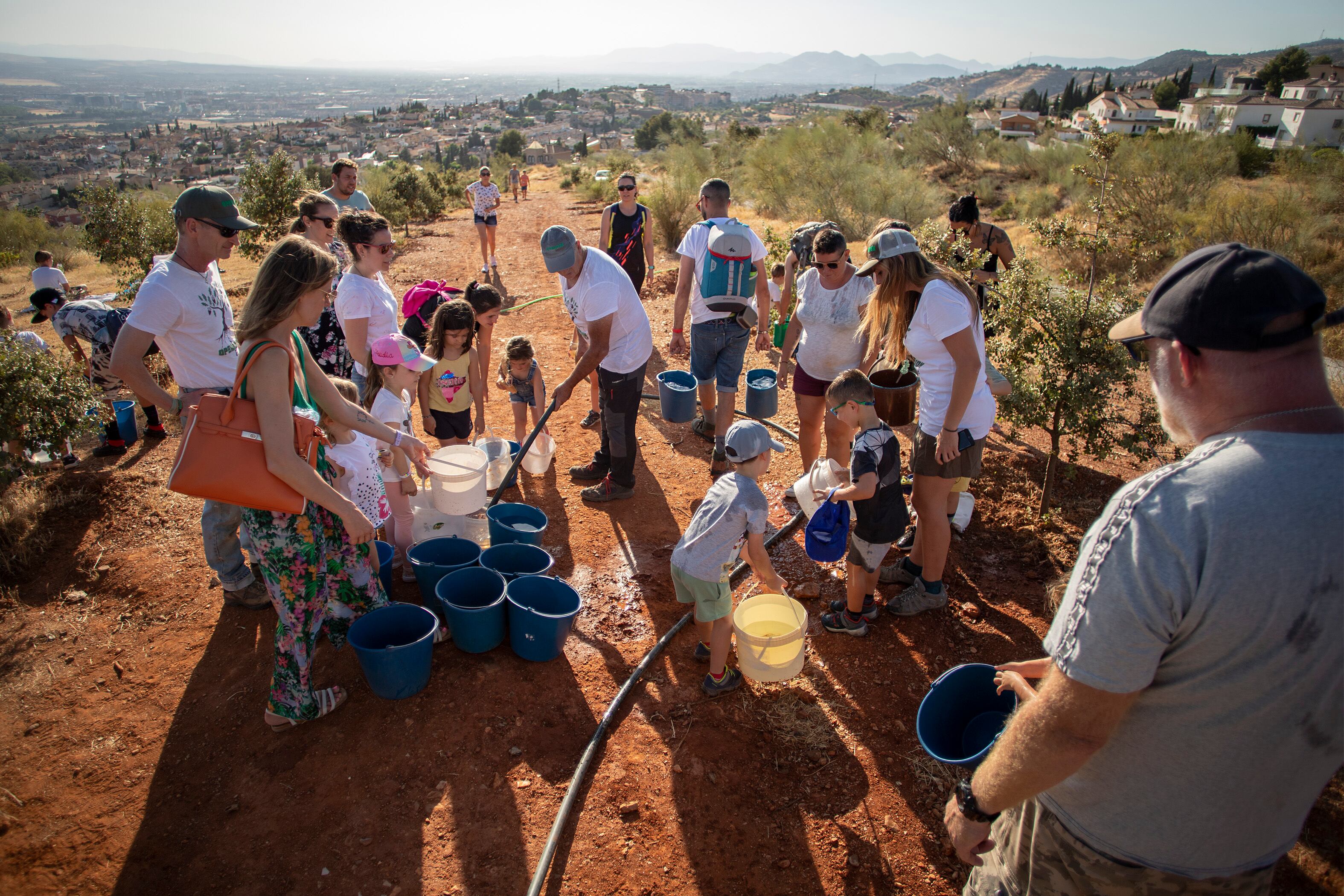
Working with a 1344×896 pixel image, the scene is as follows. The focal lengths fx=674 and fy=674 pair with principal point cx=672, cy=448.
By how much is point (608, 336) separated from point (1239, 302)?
3776 mm

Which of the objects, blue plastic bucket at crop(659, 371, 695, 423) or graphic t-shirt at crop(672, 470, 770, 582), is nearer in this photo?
graphic t-shirt at crop(672, 470, 770, 582)

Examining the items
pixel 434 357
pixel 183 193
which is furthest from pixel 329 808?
pixel 183 193

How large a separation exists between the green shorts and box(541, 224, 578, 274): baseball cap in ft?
7.35

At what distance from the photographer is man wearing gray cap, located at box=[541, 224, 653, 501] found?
4.61 meters

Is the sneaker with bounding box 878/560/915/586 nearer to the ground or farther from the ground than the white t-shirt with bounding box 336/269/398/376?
nearer to the ground

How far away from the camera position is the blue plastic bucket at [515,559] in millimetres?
4020

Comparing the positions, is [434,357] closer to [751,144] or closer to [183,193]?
[183,193]

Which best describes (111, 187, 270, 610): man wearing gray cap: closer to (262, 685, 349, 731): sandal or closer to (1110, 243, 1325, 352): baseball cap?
(262, 685, 349, 731): sandal

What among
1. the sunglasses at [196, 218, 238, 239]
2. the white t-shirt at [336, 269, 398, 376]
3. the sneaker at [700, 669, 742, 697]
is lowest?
A: the sneaker at [700, 669, 742, 697]

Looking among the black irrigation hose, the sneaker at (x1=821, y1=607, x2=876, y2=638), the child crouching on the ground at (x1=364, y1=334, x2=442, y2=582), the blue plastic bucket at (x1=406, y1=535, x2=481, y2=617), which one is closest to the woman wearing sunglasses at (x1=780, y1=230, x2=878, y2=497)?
the black irrigation hose

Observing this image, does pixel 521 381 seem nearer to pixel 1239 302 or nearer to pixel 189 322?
pixel 189 322

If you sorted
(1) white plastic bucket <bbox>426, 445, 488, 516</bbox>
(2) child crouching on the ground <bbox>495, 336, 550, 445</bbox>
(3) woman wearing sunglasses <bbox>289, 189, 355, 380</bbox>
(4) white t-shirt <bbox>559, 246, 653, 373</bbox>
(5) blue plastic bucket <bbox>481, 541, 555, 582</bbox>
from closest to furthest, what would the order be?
(5) blue plastic bucket <bbox>481, 541, 555, 582</bbox> → (1) white plastic bucket <bbox>426, 445, 488, 516</bbox> → (4) white t-shirt <bbox>559, 246, 653, 373</bbox> → (3) woman wearing sunglasses <bbox>289, 189, 355, 380</bbox> → (2) child crouching on the ground <bbox>495, 336, 550, 445</bbox>

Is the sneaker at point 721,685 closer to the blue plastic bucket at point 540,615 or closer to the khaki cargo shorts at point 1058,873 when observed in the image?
the blue plastic bucket at point 540,615

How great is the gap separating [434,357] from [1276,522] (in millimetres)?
4511
